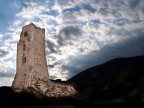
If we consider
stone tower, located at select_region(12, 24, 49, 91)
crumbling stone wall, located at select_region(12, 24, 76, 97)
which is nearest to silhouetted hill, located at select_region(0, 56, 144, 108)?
crumbling stone wall, located at select_region(12, 24, 76, 97)

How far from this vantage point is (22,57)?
40219mm

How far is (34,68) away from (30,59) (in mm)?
1582

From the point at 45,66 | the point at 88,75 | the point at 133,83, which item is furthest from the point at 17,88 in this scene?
the point at 133,83

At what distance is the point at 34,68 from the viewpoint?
38281mm

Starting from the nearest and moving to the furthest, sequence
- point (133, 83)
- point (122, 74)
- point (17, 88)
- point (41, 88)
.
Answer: point (133, 83) < point (122, 74) < point (41, 88) < point (17, 88)

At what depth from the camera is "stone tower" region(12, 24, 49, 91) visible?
3784 centimetres

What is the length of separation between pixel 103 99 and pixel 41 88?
20689 mm

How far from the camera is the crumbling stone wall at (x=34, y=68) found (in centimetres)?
3628

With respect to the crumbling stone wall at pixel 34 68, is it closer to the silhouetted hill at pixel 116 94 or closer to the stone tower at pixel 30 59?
the stone tower at pixel 30 59

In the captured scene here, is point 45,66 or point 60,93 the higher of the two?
point 45,66

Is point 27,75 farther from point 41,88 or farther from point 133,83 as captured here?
point 133,83

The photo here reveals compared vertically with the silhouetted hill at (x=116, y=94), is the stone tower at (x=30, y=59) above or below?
above

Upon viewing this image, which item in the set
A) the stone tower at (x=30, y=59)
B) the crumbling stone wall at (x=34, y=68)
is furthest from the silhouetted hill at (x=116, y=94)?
the stone tower at (x=30, y=59)

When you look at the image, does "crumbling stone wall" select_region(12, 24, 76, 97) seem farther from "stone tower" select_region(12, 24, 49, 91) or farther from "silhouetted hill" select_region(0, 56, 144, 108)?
"silhouetted hill" select_region(0, 56, 144, 108)
